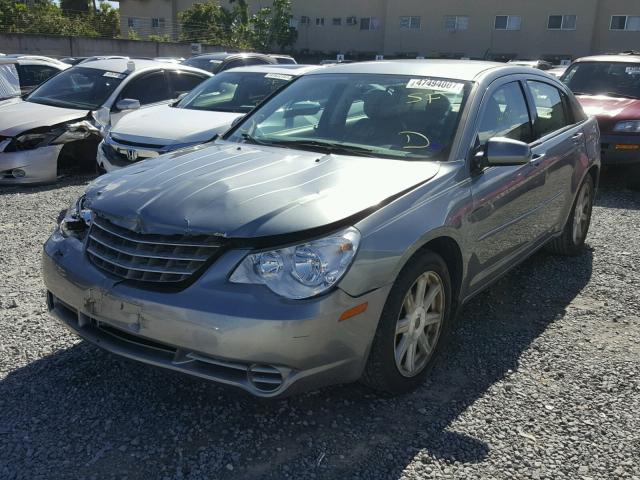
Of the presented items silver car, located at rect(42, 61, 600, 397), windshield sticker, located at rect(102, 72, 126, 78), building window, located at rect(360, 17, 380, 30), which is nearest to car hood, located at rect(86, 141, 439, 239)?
silver car, located at rect(42, 61, 600, 397)

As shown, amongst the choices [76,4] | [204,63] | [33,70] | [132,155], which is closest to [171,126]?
[132,155]

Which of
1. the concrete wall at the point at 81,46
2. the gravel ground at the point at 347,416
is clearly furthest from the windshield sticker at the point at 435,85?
the concrete wall at the point at 81,46

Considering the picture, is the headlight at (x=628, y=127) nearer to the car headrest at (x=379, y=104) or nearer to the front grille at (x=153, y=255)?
the car headrest at (x=379, y=104)

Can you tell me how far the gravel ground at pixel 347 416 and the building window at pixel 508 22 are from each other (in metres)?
42.3

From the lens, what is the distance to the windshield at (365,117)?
3.63 meters

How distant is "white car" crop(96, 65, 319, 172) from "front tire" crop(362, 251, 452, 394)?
3691 mm

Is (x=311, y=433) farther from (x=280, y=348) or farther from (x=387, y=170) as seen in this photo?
(x=387, y=170)

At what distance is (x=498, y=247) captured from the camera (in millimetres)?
3873

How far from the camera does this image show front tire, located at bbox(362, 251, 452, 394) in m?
2.91

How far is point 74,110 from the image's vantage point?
328 inches

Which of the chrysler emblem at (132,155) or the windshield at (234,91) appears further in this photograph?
the windshield at (234,91)

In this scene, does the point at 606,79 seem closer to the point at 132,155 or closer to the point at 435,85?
the point at 435,85

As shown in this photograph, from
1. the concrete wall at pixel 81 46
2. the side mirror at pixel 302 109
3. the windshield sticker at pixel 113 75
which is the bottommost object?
the side mirror at pixel 302 109

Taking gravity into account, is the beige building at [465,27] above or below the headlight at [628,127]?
above
